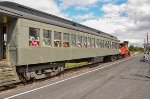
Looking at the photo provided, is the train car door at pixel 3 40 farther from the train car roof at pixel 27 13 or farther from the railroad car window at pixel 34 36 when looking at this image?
the railroad car window at pixel 34 36

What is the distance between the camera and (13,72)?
42.2ft

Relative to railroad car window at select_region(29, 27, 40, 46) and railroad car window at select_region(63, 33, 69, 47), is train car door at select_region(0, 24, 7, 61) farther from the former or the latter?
railroad car window at select_region(63, 33, 69, 47)

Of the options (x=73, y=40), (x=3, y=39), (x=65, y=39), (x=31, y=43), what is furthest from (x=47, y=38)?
(x=73, y=40)

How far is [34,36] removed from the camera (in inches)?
571

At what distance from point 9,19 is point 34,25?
1497mm

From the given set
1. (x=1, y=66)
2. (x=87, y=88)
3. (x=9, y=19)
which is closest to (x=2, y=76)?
(x=1, y=66)

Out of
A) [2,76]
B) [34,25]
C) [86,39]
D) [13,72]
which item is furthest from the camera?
[86,39]

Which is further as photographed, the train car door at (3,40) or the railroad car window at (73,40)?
the railroad car window at (73,40)

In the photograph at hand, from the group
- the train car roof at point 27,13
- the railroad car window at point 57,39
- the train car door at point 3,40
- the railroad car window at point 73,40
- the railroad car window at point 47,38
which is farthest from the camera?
the railroad car window at point 73,40

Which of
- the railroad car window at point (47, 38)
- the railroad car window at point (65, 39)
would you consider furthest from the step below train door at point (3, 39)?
the railroad car window at point (65, 39)

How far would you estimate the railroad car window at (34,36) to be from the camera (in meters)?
14.2

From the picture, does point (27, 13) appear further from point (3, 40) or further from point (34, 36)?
point (3, 40)

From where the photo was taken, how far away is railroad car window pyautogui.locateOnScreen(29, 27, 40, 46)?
14.2m

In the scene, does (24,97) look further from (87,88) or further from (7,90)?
(87,88)
